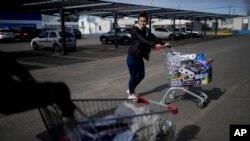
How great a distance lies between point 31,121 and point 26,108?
3752 mm

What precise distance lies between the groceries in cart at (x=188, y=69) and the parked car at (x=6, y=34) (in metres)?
31.7

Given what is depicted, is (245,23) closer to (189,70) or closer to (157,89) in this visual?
(157,89)

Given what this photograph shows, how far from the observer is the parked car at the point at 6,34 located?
3212cm

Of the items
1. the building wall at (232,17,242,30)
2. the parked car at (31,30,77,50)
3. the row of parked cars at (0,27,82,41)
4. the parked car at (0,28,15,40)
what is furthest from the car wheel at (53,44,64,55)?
the building wall at (232,17,242,30)

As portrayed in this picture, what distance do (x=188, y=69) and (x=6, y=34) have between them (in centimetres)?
3226

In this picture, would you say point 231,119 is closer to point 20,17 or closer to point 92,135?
point 92,135

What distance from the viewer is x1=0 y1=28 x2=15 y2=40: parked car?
105 ft

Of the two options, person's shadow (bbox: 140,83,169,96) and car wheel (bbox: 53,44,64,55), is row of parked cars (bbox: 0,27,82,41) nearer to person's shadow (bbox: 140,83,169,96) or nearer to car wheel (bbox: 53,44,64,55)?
car wheel (bbox: 53,44,64,55)

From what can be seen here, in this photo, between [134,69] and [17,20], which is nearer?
[134,69]

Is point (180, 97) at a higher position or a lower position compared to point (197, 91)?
lower

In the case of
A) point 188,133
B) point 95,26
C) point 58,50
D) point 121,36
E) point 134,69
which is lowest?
point 188,133

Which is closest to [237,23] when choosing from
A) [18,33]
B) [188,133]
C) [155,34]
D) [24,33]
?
[155,34]

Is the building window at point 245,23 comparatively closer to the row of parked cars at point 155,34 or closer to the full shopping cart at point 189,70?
the row of parked cars at point 155,34

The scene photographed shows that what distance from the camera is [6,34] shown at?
32.4m
